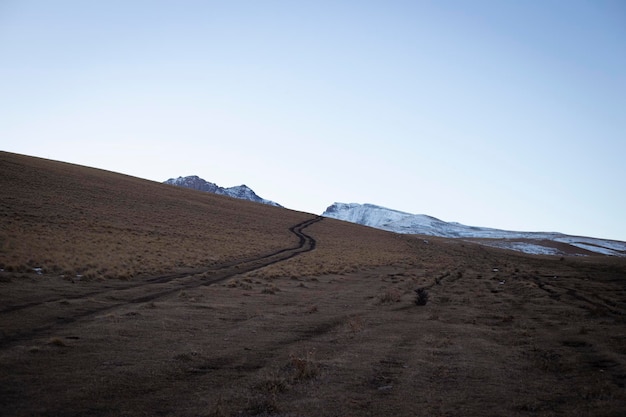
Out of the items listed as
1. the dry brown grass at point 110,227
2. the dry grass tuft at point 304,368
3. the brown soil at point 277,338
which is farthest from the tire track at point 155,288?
the dry grass tuft at point 304,368

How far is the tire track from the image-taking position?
13.1m

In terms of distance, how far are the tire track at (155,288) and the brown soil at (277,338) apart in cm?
11

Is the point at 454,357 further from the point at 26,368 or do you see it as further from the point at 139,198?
the point at 139,198

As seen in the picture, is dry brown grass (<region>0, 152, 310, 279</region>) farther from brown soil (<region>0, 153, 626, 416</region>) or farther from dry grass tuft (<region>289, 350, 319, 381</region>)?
dry grass tuft (<region>289, 350, 319, 381</region>)

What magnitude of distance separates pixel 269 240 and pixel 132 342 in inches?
1720

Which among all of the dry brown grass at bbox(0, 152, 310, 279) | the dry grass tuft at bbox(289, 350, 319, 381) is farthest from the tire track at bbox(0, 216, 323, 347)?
the dry grass tuft at bbox(289, 350, 319, 381)

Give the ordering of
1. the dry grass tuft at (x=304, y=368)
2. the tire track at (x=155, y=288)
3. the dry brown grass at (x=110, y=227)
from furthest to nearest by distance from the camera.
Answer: the dry brown grass at (x=110, y=227) → the tire track at (x=155, y=288) → the dry grass tuft at (x=304, y=368)

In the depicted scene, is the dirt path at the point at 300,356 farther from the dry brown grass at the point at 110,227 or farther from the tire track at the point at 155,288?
the dry brown grass at the point at 110,227

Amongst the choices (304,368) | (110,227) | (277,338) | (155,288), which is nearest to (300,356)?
(304,368)

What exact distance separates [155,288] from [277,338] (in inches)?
440

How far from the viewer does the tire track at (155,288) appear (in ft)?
42.8

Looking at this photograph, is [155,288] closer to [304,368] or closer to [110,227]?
[304,368]

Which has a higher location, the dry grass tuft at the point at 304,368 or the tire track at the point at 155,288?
the dry grass tuft at the point at 304,368

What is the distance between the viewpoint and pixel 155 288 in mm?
22422
